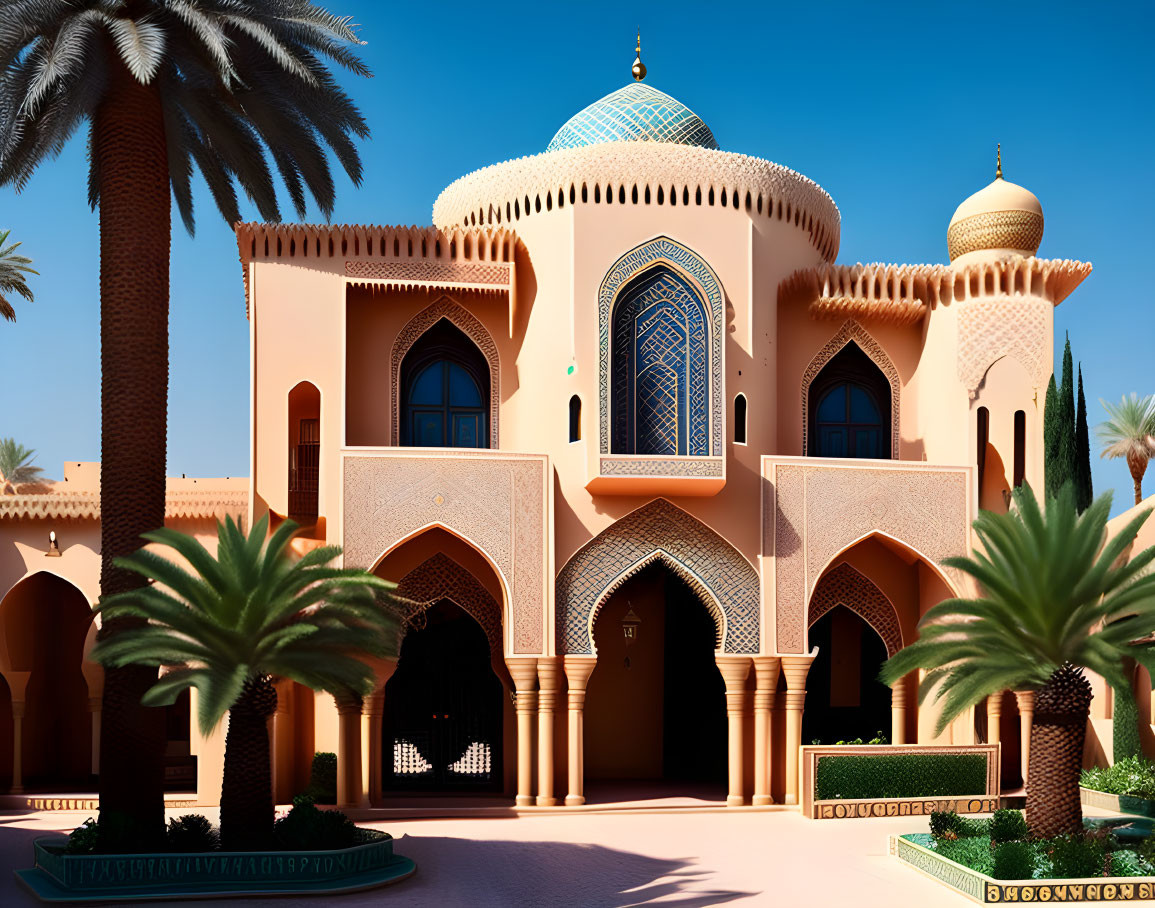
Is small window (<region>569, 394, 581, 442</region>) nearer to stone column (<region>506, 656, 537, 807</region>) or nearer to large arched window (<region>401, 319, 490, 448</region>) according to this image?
large arched window (<region>401, 319, 490, 448</region>)

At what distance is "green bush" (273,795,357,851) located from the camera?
46.0ft

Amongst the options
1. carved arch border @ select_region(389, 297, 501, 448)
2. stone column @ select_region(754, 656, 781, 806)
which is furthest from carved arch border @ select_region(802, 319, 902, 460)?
carved arch border @ select_region(389, 297, 501, 448)

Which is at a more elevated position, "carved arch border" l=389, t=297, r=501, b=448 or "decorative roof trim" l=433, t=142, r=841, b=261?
"decorative roof trim" l=433, t=142, r=841, b=261

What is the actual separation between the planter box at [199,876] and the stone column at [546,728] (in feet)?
18.7

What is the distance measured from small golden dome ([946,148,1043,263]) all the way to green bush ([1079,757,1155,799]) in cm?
846

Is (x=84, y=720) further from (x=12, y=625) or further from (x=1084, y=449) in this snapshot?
(x=1084, y=449)

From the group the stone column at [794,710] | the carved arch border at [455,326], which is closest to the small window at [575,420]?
the carved arch border at [455,326]

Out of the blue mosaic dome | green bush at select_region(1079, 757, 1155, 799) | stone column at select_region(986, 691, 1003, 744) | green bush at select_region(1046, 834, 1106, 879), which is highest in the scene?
the blue mosaic dome

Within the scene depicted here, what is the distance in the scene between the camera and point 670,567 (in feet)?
66.5

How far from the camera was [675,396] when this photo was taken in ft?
66.2

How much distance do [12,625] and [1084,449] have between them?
17.6 meters

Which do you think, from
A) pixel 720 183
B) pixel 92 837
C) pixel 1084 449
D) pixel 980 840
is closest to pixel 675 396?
pixel 720 183

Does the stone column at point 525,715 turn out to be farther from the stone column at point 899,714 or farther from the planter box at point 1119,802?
the planter box at point 1119,802

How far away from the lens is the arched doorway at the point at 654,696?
23.6 m
